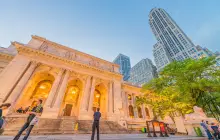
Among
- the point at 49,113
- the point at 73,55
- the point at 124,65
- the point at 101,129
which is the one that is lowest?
the point at 101,129

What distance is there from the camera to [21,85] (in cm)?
1460

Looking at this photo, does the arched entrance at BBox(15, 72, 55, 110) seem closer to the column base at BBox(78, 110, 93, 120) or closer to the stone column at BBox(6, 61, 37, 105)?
the stone column at BBox(6, 61, 37, 105)

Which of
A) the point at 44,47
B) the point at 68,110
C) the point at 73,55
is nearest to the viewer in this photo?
the point at 44,47

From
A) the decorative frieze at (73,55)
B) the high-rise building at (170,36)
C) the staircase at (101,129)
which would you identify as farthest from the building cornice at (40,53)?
the high-rise building at (170,36)

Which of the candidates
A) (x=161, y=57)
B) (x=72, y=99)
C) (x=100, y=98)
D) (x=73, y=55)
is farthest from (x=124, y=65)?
(x=72, y=99)

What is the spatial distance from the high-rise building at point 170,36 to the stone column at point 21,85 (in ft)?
271

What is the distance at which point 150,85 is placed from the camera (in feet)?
55.2

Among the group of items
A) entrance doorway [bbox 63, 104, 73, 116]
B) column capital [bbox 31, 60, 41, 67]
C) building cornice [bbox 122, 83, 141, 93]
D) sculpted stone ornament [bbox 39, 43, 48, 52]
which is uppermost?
sculpted stone ornament [bbox 39, 43, 48, 52]

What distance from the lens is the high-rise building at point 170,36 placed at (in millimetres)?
72750

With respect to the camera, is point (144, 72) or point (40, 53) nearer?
point (40, 53)

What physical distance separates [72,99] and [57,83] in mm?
Answer: 6401

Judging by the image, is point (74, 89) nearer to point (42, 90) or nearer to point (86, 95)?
point (86, 95)

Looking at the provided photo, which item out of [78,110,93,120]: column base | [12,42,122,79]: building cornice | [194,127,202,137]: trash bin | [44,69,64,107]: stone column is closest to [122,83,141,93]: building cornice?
[12,42,122,79]: building cornice

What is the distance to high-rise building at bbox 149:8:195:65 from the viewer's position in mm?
72750
